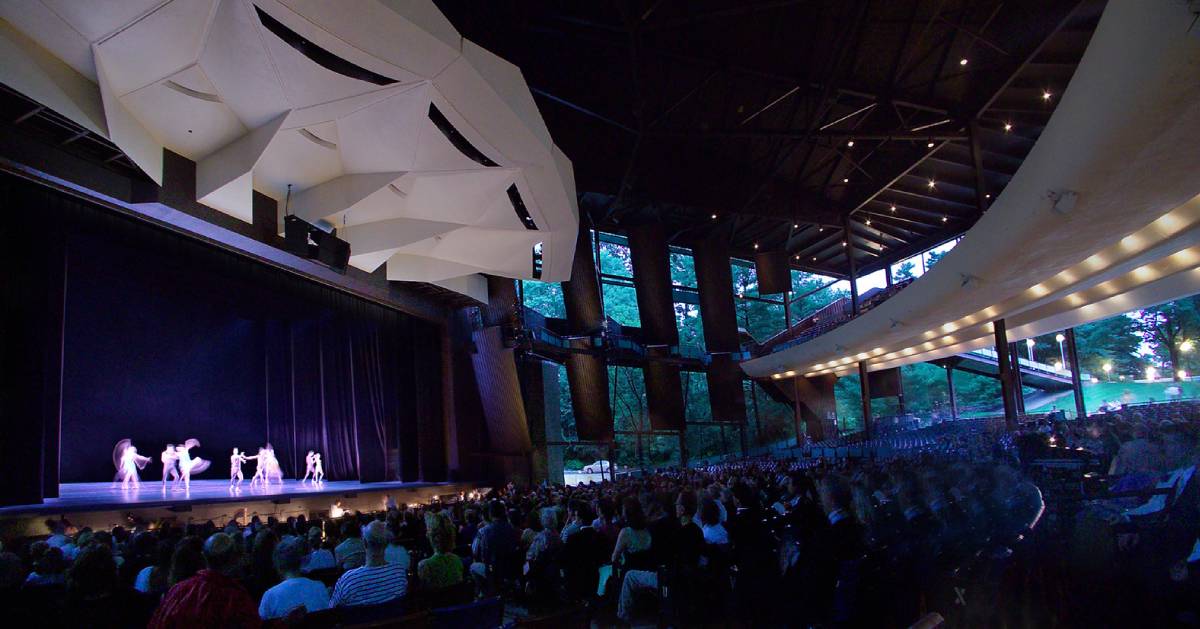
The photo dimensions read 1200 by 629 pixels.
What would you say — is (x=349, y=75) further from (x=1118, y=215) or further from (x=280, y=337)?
(x=280, y=337)

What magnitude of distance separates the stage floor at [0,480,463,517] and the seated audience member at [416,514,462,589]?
812cm

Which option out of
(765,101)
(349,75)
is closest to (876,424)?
(765,101)

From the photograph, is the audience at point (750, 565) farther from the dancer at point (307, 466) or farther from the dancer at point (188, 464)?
the dancer at point (307, 466)

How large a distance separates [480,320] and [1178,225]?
15416mm

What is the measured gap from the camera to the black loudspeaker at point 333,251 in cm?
1206

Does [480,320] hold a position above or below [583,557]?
above

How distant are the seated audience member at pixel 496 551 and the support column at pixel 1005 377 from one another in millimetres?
15383

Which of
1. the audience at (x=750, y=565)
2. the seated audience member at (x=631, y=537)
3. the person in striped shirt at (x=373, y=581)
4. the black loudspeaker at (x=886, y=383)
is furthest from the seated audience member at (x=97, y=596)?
the black loudspeaker at (x=886, y=383)

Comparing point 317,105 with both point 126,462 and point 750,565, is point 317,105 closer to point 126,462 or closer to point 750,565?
point 750,565

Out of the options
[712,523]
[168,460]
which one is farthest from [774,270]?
[712,523]

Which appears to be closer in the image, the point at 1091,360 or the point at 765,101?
Answer: the point at 765,101

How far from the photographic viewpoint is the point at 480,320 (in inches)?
782

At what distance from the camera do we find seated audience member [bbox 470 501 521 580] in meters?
5.75

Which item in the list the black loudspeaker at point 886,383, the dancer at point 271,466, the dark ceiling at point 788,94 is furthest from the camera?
the black loudspeaker at point 886,383
